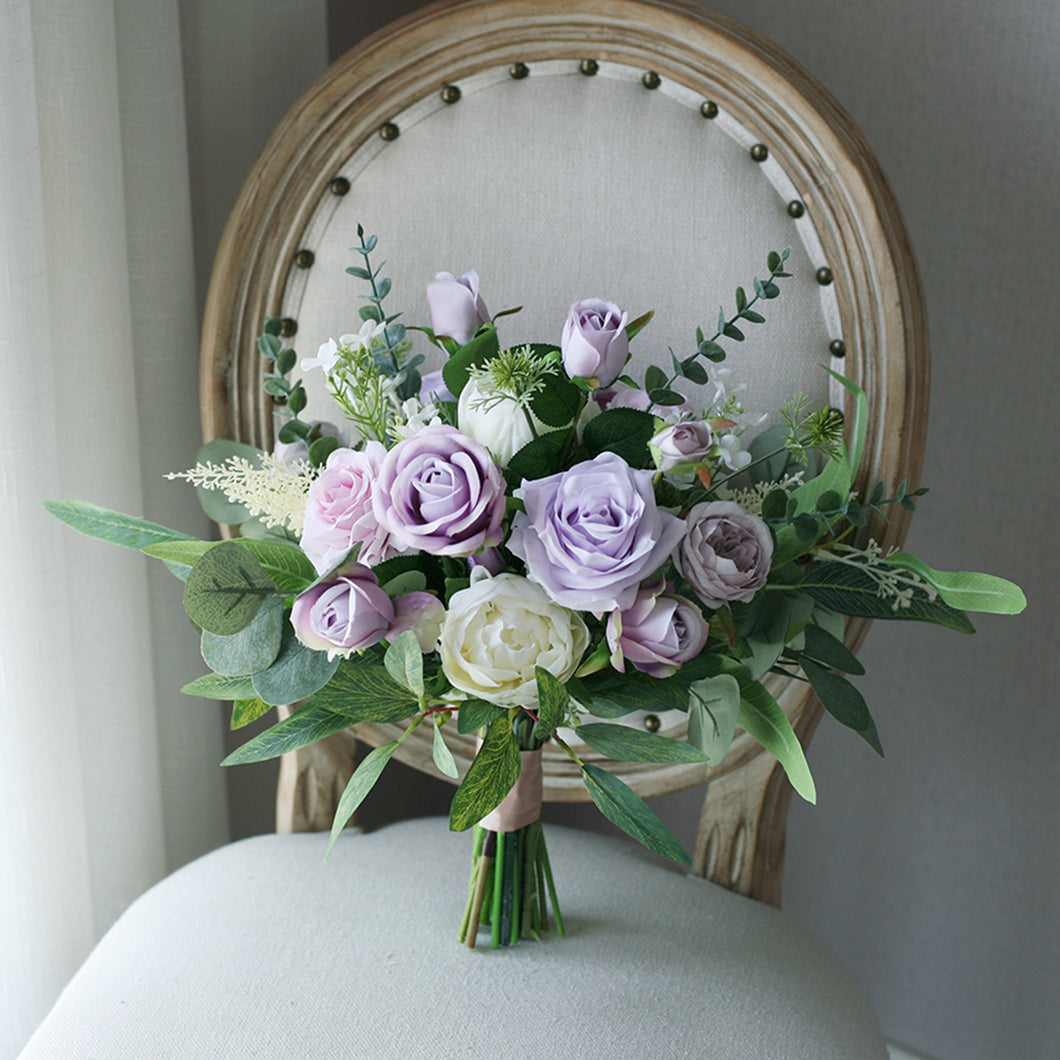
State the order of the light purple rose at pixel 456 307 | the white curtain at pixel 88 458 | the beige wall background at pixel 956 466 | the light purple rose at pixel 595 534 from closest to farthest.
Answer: the light purple rose at pixel 595 534
the light purple rose at pixel 456 307
the white curtain at pixel 88 458
the beige wall background at pixel 956 466

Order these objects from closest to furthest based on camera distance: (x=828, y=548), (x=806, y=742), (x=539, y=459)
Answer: (x=539, y=459) → (x=828, y=548) → (x=806, y=742)

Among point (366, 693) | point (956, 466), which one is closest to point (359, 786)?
point (366, 693)

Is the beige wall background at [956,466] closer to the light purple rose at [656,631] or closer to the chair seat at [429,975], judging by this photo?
the chair seat at [429,975]

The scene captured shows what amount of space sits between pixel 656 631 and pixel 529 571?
0.21 feet

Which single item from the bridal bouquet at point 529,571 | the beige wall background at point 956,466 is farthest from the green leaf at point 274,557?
the beige wall background at point 956,466

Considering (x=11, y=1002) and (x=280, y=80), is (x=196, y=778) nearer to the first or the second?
(x=11, y=1002)

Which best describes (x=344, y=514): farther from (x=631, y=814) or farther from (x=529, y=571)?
(x=631, y=814)

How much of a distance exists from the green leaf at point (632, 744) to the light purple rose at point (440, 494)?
132 millimetres

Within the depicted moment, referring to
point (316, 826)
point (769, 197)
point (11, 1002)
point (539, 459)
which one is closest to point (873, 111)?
point (769, 197)

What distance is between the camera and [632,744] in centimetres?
52

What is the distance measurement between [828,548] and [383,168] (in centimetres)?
40

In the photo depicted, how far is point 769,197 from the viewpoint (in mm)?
647

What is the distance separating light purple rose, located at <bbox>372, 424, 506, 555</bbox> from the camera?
448 mm

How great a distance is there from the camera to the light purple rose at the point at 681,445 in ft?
1.50
